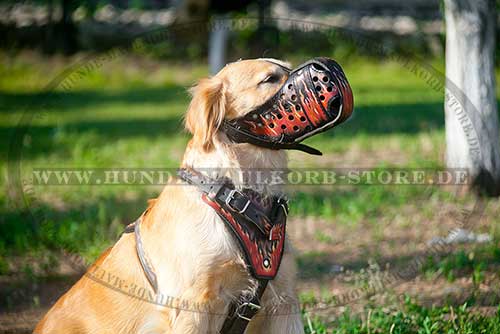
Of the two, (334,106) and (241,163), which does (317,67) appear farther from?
(241,163)

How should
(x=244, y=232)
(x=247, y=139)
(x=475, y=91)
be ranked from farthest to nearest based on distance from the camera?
(x=475, y=91)
(x=247, y=139)
(x=244, y=232)

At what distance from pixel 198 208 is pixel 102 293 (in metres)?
0.61

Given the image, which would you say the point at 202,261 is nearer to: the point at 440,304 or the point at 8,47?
the point at 440,304

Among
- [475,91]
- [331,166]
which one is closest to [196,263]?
[475,91]

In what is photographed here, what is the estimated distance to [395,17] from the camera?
16.5 m

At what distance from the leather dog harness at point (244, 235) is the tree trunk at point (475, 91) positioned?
10.9 ft

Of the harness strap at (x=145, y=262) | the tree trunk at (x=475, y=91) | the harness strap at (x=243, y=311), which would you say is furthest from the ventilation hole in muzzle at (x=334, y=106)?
the tree trunk at (x=475, y=91)

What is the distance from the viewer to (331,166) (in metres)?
7.41

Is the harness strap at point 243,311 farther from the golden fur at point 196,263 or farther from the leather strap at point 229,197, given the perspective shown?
the leather strap at point 229,197

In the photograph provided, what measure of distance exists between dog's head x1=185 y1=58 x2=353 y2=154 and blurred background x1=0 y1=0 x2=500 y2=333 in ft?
1.31

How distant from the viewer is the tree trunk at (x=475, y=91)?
19.4 feet

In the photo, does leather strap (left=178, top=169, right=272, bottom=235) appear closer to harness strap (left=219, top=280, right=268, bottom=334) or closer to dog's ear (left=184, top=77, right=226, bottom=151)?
dog's ear (left=184, top=77, right=226, bottom=151)

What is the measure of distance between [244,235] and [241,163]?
1.15 ft

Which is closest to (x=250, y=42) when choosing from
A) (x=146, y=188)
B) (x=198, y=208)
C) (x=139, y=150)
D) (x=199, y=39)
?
(x=199, y=39)
